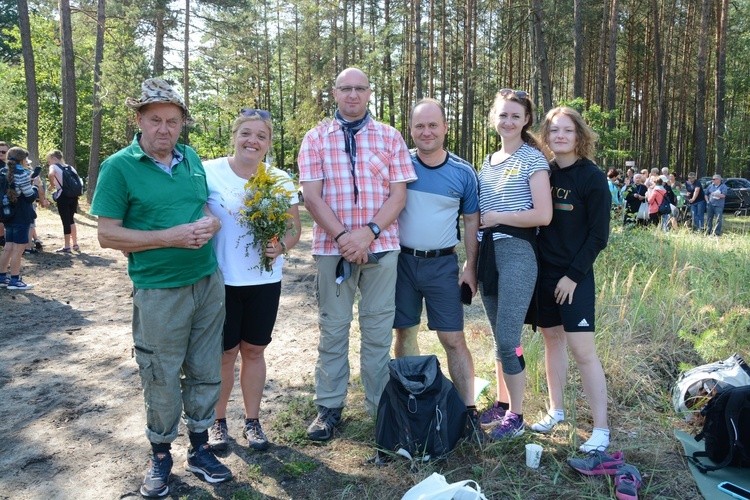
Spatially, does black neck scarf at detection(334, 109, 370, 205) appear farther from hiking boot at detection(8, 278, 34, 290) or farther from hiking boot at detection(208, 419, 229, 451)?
hiking boot at detection(8, 278, 34, 290)

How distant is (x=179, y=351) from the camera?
296 centimetres

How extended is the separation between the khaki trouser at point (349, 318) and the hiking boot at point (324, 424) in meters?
0.06

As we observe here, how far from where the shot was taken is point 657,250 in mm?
8086

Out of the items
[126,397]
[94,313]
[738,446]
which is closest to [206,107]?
[94,313]

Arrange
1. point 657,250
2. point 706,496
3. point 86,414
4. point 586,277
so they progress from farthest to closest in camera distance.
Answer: point 657,250 < point 86,414 < point 586,277 < point 706,496

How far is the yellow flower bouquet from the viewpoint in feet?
10.4

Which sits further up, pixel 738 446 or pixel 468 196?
pixel 468 196

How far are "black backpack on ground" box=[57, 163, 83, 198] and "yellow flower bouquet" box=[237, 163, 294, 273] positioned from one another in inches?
343

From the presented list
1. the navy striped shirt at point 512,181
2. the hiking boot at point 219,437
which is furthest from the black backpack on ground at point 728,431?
the hiking boot at point 219,437

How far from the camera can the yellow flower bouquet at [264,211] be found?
Answer: 3172mm

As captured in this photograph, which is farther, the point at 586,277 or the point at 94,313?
the point at 94,313

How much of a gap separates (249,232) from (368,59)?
19.7 metres

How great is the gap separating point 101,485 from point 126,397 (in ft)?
4.40

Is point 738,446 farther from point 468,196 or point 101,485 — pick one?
point 101,485
